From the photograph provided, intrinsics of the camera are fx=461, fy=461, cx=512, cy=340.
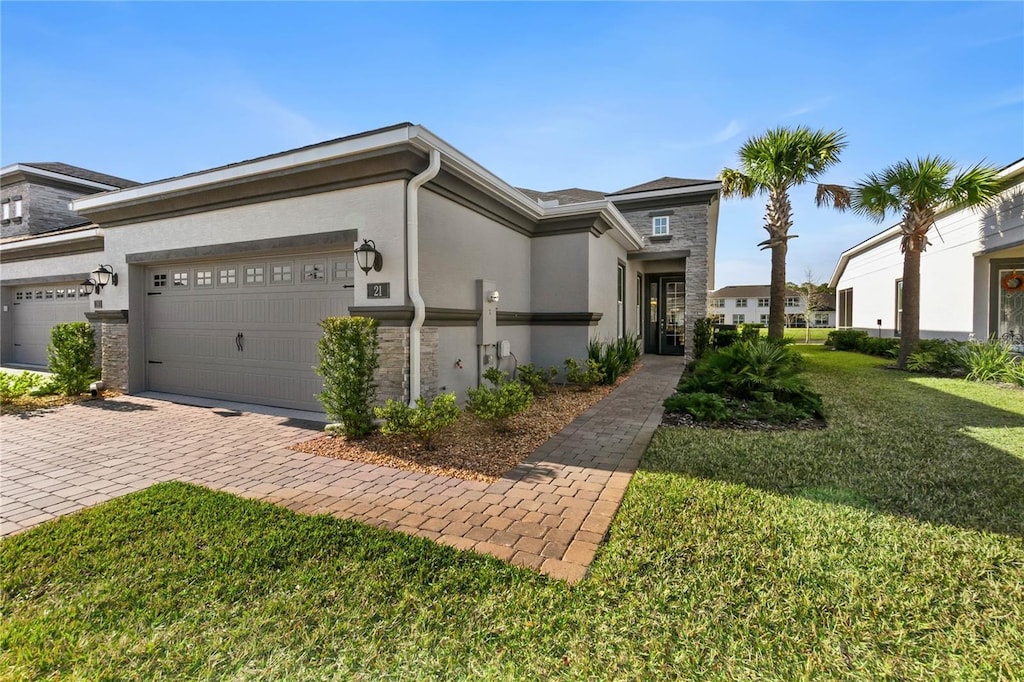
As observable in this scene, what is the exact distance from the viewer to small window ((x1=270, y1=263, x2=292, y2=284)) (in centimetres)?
742

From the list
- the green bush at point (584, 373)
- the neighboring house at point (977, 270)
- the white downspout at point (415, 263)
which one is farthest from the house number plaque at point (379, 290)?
the neighboring house at point (977, 270)

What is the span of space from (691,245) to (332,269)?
37.0 ft

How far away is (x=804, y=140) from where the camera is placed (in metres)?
13.6

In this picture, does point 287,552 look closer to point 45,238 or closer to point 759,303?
point 45,238

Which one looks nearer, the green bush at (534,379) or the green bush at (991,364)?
the green bush at (534,379)

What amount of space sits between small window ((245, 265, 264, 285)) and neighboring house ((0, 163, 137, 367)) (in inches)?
214

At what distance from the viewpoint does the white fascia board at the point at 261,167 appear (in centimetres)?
592

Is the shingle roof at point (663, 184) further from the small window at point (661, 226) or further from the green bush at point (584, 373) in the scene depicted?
the green bush at point (584, 373)

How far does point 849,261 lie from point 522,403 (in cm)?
2850

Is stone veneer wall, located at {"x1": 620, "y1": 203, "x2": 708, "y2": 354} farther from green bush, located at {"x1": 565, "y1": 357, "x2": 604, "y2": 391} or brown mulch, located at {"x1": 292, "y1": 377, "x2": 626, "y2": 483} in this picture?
brown mulch, located at {"x1": 292, "y1": 377, "x2": 626, "y2": 483}

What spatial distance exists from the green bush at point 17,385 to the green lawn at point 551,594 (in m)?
6.97

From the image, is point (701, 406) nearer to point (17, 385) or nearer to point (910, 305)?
point (910, 305)

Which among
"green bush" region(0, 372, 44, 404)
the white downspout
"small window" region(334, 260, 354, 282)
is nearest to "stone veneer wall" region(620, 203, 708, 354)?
the white downspout

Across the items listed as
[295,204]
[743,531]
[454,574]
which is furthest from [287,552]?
[295,204]
